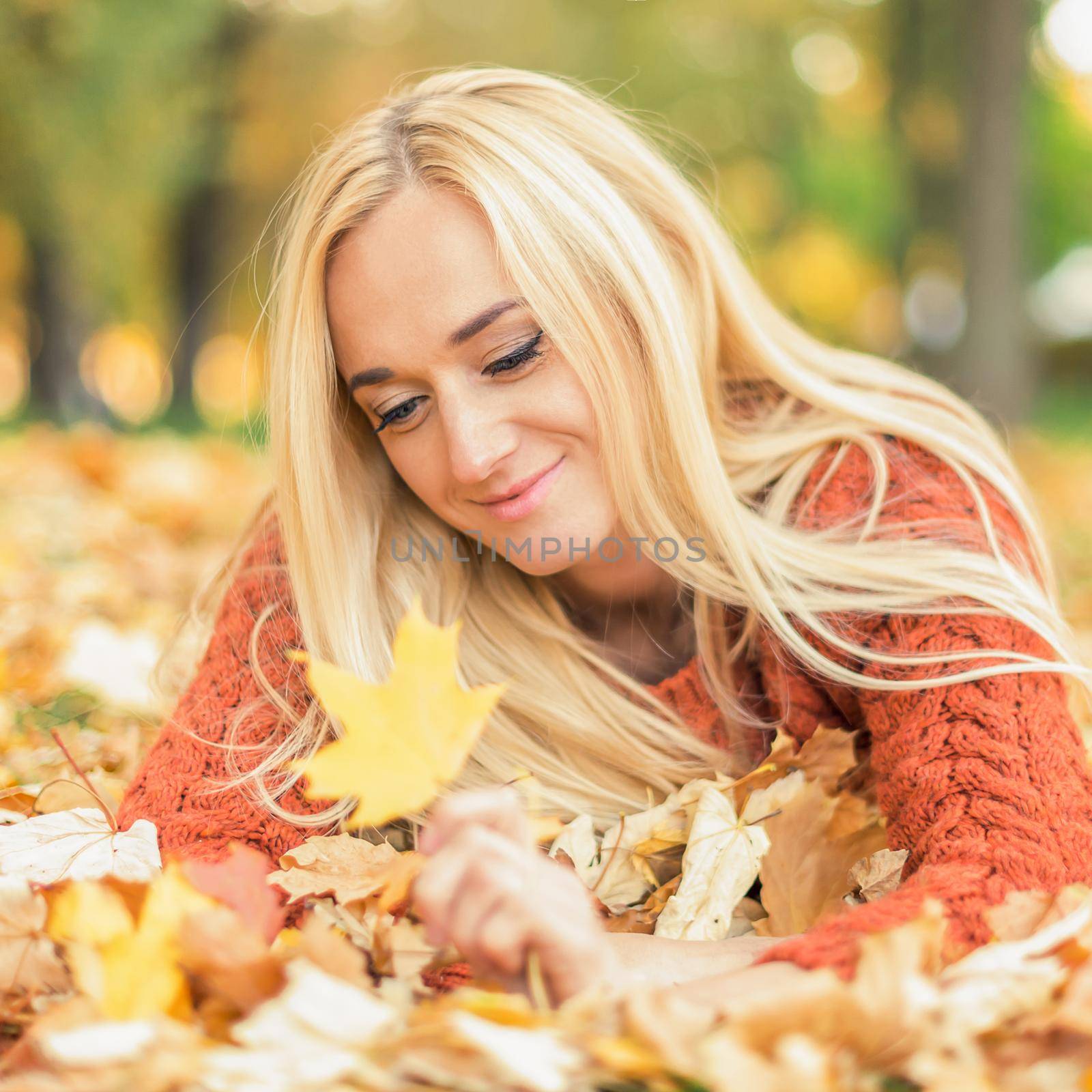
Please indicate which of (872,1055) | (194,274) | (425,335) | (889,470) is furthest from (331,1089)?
(194,274)

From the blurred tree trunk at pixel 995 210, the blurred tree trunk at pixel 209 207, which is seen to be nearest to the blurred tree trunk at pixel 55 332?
the blurred tree trunk at pixel 209 207

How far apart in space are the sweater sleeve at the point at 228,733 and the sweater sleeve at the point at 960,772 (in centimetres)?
72

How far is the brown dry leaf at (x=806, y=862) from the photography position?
1.48 meters

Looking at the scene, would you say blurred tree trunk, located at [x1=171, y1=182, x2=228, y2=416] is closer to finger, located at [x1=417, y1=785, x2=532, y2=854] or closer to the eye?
the eye

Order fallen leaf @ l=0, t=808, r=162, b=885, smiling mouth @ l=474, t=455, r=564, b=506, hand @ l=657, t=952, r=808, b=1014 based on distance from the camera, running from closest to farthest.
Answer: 1. hand @ l=657, t=952, r=808, b=1014
2. fallen leaf @ l=0, t=808, r=162, b=885
3. smiling mouth @ l=474, t=455, r=564, b=506

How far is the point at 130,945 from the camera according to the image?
3.16 ft

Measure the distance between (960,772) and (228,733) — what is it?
41.4 inches

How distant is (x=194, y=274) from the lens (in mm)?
14352

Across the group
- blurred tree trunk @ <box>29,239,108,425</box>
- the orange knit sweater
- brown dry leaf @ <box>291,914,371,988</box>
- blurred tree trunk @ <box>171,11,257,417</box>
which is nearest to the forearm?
the orange knit sweater

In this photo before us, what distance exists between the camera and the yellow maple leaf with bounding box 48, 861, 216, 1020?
0.95 metres

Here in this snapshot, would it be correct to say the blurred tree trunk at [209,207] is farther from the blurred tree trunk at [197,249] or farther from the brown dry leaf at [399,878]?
the brown dry leaf at [399,878]

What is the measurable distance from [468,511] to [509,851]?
3.15 ft

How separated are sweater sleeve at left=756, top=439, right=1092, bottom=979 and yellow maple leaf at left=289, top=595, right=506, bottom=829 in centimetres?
43

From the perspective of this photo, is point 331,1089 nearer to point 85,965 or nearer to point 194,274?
point 85,965
